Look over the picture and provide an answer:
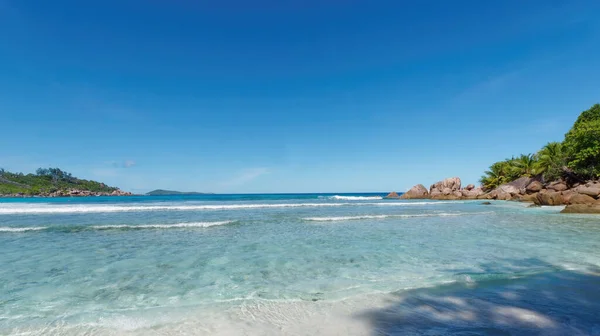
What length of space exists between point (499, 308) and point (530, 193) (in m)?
46.8

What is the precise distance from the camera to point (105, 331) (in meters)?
3.91

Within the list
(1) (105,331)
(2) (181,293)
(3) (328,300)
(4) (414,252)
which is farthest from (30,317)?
(4) (414,252)

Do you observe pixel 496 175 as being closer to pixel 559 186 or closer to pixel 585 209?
pixel 559 186

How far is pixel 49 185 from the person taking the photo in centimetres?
12888

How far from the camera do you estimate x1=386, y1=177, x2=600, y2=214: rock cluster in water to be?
22.8 m

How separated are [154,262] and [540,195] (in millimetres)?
38871

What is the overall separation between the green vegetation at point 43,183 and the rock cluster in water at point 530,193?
137 m

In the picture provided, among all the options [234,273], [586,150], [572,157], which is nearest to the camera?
[234,273]

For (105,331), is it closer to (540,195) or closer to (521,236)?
(521,236)

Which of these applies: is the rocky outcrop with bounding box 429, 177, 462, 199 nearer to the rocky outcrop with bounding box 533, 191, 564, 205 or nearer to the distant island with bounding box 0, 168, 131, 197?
the rocky outcrop with bounding box 533, 191, 564, 205

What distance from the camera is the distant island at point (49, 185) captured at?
111 meters

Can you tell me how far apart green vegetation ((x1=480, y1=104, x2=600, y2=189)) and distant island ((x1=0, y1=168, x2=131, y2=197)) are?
147 m

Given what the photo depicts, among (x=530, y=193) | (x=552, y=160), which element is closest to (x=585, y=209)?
(x=530, y=193)

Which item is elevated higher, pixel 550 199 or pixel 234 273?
pixel 550 199
